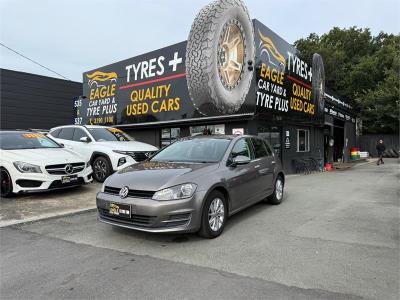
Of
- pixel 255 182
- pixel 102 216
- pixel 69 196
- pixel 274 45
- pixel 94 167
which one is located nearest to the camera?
pixel 102 216

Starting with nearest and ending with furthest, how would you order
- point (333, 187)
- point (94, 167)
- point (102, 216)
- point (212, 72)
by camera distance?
1. point (102, 216)
2. point (94, 167)
3. point (333, 187)
4. point (212, 72)

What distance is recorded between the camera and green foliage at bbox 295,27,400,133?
2934 centimetres

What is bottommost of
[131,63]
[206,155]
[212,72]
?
[206,155]

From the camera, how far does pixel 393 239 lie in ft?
16.8

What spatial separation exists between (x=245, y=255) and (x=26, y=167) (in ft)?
17.9

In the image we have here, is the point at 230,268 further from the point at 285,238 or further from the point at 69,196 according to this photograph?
the point at 69,196

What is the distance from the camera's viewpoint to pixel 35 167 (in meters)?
7.56

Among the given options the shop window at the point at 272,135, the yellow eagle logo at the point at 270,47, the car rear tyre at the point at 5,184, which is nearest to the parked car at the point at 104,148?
the car rear tyre at the point at 5,184


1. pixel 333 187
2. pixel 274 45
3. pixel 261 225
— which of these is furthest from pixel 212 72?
pixel 261 225

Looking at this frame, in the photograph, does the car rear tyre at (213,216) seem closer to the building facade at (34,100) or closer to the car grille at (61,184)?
the car grille at (61,184)

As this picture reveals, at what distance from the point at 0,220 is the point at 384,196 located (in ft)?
29.4

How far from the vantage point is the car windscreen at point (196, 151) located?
586 centimetres

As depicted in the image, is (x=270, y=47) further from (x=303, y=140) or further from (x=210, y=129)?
(x=303, y=140)

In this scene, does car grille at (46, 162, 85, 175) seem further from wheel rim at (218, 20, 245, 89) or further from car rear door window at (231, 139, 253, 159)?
wheel rim at (218, 20, 245, 89)
